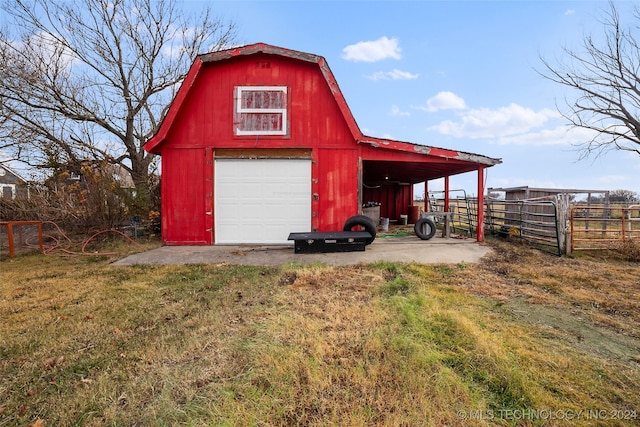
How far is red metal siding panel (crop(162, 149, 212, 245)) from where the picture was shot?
25.8ft

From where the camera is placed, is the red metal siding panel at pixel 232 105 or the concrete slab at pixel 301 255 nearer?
the concrete slab at pixel 301 255

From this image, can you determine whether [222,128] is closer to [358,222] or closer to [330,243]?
[330,243]

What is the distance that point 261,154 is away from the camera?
7.90 metres

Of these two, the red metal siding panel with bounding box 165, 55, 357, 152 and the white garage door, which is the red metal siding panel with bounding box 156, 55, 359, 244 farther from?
the white garage door

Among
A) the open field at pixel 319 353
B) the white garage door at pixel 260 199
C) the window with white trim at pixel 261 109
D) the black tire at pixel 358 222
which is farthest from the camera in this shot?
the white garage door at pixel 260 199

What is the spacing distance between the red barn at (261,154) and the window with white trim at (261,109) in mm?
26

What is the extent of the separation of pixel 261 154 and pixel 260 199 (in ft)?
3.94

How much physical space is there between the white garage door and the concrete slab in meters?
0.45

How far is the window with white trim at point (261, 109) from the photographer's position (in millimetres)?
7812

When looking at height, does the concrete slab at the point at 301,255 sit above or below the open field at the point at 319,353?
above

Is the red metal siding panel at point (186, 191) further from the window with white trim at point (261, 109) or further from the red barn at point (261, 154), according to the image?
the window with white trim at point (261, 109)

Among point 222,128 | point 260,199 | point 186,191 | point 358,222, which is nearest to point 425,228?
point 358,222

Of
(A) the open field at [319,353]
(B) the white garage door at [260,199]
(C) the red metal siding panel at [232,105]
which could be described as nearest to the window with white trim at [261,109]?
(C) the red metal siding panel at [232,105]

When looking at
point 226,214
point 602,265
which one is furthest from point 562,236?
point 226,214
